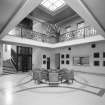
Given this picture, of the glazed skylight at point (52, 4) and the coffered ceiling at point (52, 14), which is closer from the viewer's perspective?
the glazed skylight at point (52, 4)

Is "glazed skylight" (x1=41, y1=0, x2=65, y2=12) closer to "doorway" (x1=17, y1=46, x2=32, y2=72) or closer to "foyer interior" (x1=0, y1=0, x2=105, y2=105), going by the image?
"foyer interior" (x1=0, y1=0, x2=105, y2=105)

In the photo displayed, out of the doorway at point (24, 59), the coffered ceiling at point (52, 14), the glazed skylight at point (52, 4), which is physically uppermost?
the glazed skylight at point (52, 4)

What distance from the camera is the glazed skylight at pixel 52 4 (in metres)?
7.92

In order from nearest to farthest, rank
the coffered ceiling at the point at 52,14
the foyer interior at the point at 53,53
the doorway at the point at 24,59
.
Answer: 1. the foyer interior at the point at 53,53
2. the coffered ceiling at the point at 52,14
3. the doorway at the point at 24,59

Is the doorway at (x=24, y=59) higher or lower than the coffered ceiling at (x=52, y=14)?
lower

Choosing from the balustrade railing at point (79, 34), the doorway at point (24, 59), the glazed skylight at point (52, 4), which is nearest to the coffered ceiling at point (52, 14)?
the glazed skylight at point (52, 4)

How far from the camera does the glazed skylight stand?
792 cm

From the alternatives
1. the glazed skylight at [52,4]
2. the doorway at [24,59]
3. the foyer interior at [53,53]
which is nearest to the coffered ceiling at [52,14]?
the foyer interior at [53,53]

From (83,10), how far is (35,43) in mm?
Result: 6071

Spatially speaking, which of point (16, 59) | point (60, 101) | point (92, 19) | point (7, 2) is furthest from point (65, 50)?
point (7, 2)

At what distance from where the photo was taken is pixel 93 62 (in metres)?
8.38

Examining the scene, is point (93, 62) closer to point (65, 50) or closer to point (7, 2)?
point (65, 50)

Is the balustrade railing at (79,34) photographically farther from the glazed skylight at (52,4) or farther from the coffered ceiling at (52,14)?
the glazed skylight at (52,4)

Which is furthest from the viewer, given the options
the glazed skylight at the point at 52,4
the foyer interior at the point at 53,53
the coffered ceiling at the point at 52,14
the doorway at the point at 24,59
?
the doorway at the point at 24,59
